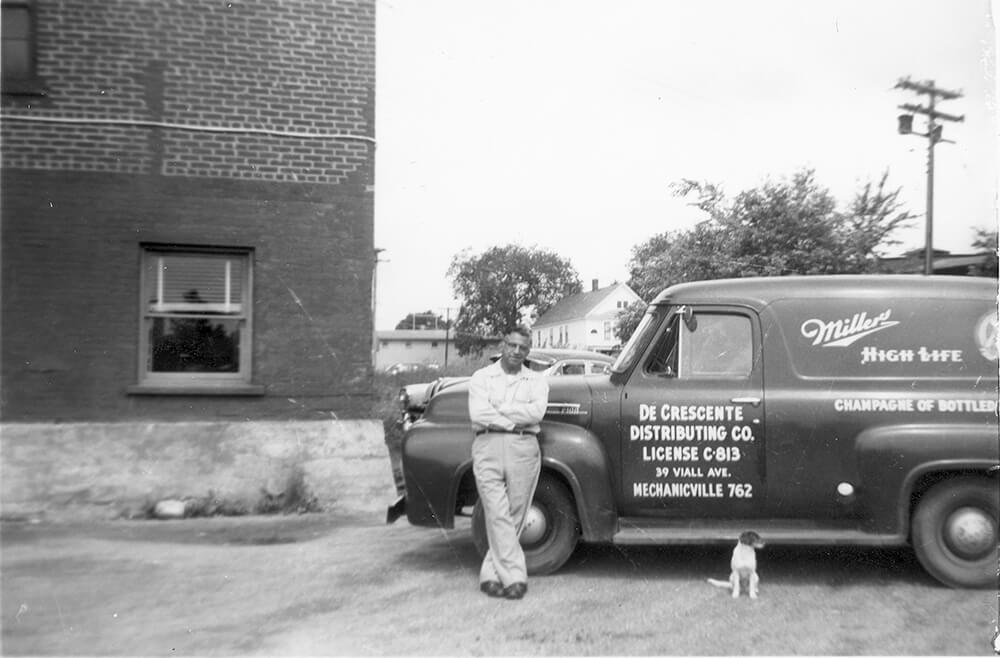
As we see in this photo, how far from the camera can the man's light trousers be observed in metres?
5.72

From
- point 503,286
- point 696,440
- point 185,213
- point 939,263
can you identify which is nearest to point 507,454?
point 696,440

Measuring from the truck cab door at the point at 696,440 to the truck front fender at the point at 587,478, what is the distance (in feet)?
0.50

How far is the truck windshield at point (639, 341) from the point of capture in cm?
634

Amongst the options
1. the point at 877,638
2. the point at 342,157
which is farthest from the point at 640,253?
the point at 877,638

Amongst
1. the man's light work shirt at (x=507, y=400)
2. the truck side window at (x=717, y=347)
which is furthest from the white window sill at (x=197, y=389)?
the truck side window at (x=717, y=347)

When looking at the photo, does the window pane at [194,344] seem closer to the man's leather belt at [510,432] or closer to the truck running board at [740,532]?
the man's leather belt at [510,432]

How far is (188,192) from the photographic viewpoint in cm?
864

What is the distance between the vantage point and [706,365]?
6.29 meters

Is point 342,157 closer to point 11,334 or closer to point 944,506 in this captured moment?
point 11,334

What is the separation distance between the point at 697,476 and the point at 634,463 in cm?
44

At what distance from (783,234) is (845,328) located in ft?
21.7

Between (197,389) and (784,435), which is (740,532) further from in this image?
(197,389)

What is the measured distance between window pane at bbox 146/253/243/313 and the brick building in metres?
0.01

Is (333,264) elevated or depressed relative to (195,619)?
elevated
